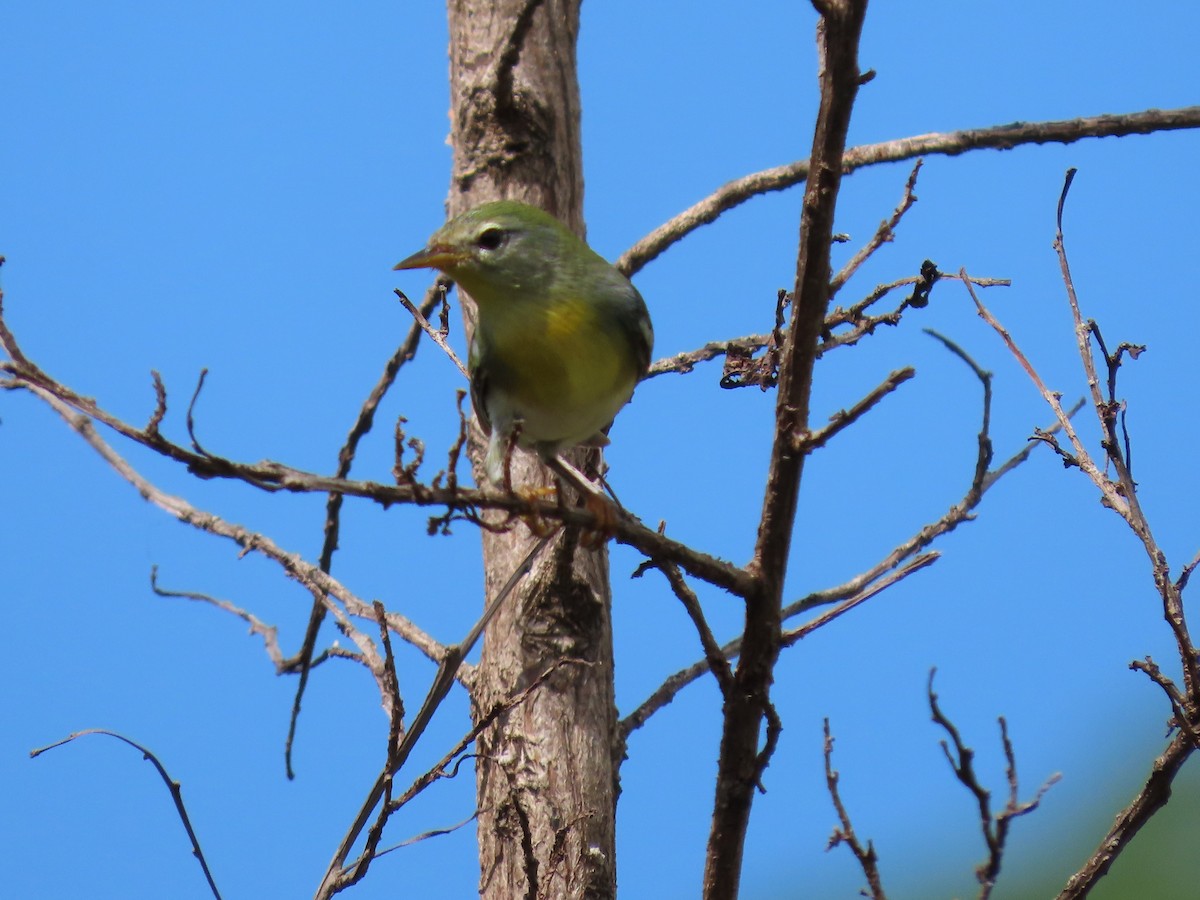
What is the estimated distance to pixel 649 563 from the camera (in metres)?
2.24

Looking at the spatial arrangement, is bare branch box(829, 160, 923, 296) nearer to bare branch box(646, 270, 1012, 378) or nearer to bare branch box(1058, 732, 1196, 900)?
bare branch box(646, 270, 1012, 378)

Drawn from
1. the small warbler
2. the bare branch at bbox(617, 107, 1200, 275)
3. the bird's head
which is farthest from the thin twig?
the bare branch at bbox(617, 107, 1200, 275)

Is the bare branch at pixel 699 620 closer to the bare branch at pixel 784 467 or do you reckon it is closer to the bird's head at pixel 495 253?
the bare branch at pixel 784 467

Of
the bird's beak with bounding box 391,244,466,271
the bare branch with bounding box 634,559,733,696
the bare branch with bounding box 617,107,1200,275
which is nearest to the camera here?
the bare branch with bounding box 634,559,733,696

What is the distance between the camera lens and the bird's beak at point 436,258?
9.47 ft

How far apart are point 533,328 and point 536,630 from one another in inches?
30.8

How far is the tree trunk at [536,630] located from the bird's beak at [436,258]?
0.70 metres

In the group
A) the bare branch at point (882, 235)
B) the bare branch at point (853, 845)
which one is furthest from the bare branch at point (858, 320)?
the bare branch at point (853, 845)

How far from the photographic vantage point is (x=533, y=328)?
9.84 ft

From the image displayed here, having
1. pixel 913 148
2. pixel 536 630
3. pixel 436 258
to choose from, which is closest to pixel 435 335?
pixel 436 258

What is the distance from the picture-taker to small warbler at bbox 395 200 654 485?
2.98 metres

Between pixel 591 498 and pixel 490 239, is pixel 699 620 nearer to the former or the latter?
pixel 591 498

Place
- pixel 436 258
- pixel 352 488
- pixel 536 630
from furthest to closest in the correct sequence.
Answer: pixel 536 630, pixel 436 258, pixel 352 488

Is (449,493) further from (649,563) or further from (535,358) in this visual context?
(535,358)
